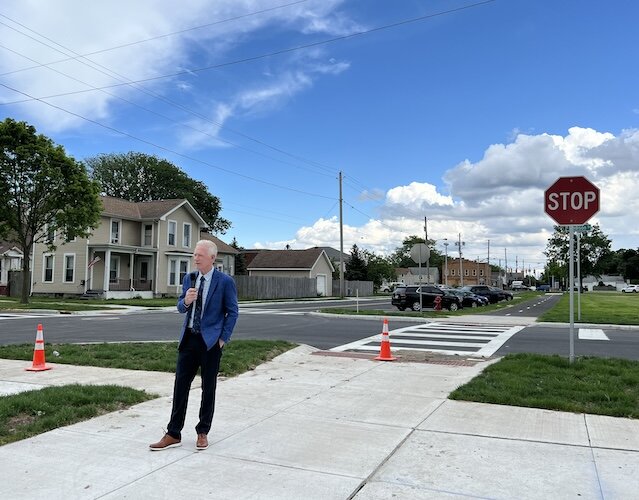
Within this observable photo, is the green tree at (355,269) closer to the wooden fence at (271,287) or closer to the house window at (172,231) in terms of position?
the wooden fence at (271,287)

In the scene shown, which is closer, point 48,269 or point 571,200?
point 571,200

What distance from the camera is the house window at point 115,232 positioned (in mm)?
39469

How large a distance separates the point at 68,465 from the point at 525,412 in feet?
15.8

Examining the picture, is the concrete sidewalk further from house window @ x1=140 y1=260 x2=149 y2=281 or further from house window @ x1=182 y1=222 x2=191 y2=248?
house window @ x1=182 y1=222 x2=191 y2=248

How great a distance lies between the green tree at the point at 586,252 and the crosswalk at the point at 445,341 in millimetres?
100486

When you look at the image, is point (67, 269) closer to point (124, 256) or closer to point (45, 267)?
point (45, 267)

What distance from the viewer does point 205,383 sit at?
5145mm

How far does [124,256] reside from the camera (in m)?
40.4

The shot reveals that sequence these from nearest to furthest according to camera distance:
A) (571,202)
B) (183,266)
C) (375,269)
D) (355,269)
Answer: (571,202)
(183,266)
(355,269)
(375,269)

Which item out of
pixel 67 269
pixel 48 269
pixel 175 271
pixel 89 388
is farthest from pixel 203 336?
pixel 48 269

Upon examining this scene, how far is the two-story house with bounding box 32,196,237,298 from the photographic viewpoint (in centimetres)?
3797

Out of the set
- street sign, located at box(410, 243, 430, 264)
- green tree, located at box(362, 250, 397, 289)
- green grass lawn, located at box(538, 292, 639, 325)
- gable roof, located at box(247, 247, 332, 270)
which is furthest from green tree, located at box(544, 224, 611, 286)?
street sign, located at box(410, 243, 430, 264)

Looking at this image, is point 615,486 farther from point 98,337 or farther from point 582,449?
point 98,337

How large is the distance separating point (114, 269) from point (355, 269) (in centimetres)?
4023
